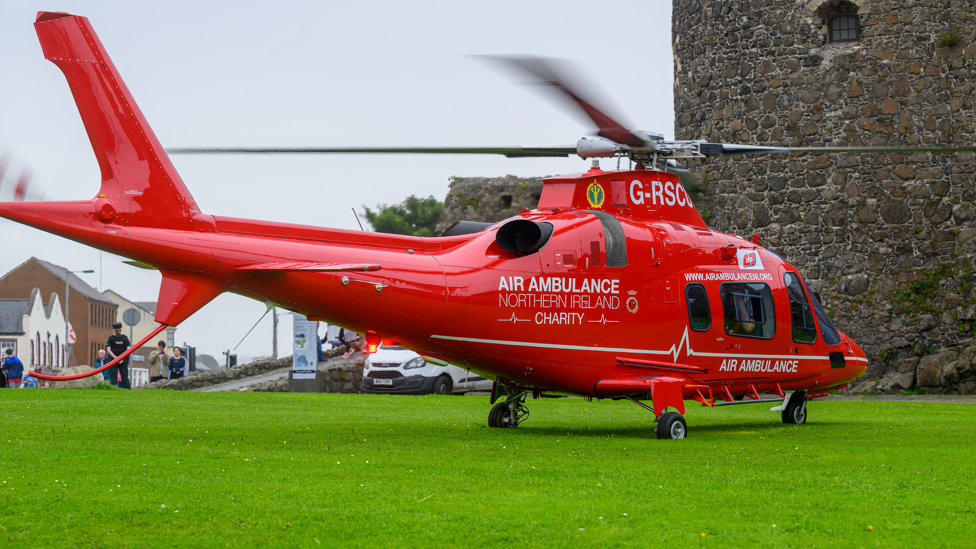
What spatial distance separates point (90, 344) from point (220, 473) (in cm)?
8933

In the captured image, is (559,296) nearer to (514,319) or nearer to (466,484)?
(514,319)

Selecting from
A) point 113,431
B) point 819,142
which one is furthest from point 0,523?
point 819,142

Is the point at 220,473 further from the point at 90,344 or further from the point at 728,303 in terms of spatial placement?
the point at 90,344

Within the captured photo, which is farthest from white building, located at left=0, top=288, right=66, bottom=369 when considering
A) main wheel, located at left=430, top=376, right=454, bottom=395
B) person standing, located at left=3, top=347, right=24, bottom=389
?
main wheel, located at left=430, top=376, right=454, bottom=395

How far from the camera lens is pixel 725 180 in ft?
86.7

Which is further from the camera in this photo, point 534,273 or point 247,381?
point 247,381

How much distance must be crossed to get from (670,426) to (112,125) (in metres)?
6.80

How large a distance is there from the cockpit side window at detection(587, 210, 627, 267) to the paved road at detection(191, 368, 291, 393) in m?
17.7

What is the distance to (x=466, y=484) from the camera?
746 cm

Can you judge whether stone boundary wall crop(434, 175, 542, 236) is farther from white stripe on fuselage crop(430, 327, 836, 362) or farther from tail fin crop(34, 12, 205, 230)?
tail fin crop(34, 12, 205, 230)

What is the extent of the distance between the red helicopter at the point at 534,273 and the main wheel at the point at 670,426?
0.02m

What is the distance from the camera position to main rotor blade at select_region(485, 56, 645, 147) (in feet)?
28.7

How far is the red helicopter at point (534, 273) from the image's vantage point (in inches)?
385

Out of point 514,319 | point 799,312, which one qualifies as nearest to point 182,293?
point 514,319
